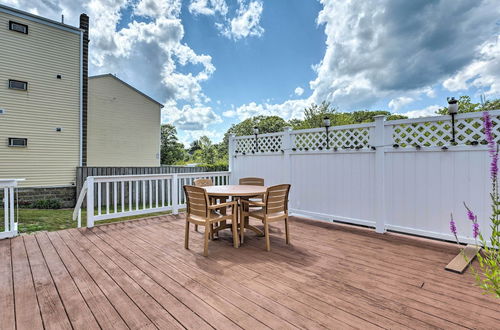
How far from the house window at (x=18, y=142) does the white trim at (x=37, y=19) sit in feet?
14.4

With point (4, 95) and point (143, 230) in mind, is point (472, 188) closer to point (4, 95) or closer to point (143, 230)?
point (143, 230)

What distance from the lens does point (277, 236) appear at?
12.1ft

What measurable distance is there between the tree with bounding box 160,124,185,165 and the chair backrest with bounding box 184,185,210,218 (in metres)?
18.5

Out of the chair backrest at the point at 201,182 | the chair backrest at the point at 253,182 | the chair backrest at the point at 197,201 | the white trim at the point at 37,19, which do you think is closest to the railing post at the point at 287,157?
the chair backrest at the point at 253,182

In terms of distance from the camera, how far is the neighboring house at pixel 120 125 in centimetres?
1204

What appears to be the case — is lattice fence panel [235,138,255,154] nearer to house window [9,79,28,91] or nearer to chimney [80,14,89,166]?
chimney [80,14,89,166]

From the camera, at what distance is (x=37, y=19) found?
874cm

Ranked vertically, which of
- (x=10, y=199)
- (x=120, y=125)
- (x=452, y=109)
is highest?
(x=120, y=125)

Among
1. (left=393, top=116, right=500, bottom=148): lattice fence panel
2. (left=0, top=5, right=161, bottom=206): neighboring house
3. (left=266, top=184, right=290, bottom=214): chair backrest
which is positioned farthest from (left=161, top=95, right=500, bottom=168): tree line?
(left=0, top=5, right=161, bottom=206): neighboring house

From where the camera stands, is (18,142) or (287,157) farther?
(18,142)

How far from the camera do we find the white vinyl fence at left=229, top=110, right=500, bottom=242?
3133 millimetres

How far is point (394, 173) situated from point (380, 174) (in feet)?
0.64

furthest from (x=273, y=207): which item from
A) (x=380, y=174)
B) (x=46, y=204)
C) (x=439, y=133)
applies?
(x=46, y=204)

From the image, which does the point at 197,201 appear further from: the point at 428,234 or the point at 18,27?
the point at 18,27
